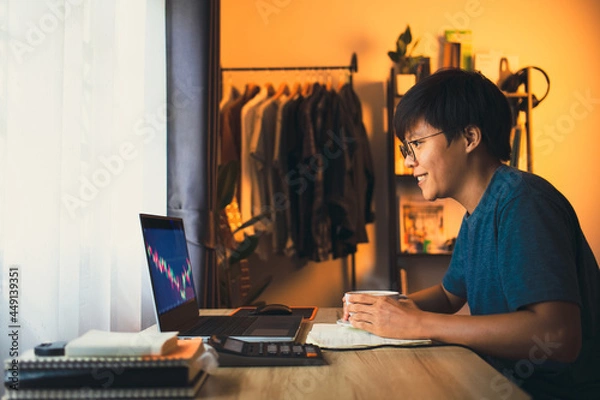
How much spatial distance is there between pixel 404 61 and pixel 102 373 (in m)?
3.24

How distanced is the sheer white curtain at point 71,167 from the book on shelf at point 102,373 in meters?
0.62

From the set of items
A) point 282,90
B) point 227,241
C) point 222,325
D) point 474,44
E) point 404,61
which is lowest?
point 222,325

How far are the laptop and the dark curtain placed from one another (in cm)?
79

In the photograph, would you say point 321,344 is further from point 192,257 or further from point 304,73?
point 304,73

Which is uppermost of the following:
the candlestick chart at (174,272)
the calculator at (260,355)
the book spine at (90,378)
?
the candlestick chart at (174,272)

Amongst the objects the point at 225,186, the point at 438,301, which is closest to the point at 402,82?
the point at 225,186

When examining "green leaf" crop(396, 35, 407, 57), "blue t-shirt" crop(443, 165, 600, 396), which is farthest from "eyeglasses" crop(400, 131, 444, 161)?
"green leaf" crop(396, 35, 407, 57)

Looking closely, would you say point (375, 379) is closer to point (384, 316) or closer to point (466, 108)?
point (384, 316)

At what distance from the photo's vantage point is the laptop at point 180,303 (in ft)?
3.89

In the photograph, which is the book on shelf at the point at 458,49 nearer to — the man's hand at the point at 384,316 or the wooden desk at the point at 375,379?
the man's hand at the point at 384,316

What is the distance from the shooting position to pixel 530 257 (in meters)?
1.12

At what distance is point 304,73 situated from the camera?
3.93 meters

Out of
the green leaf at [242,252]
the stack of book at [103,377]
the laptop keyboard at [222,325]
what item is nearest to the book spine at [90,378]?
the stack of book at [103,377]

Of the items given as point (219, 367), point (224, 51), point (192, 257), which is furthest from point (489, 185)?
point (224, 51)
